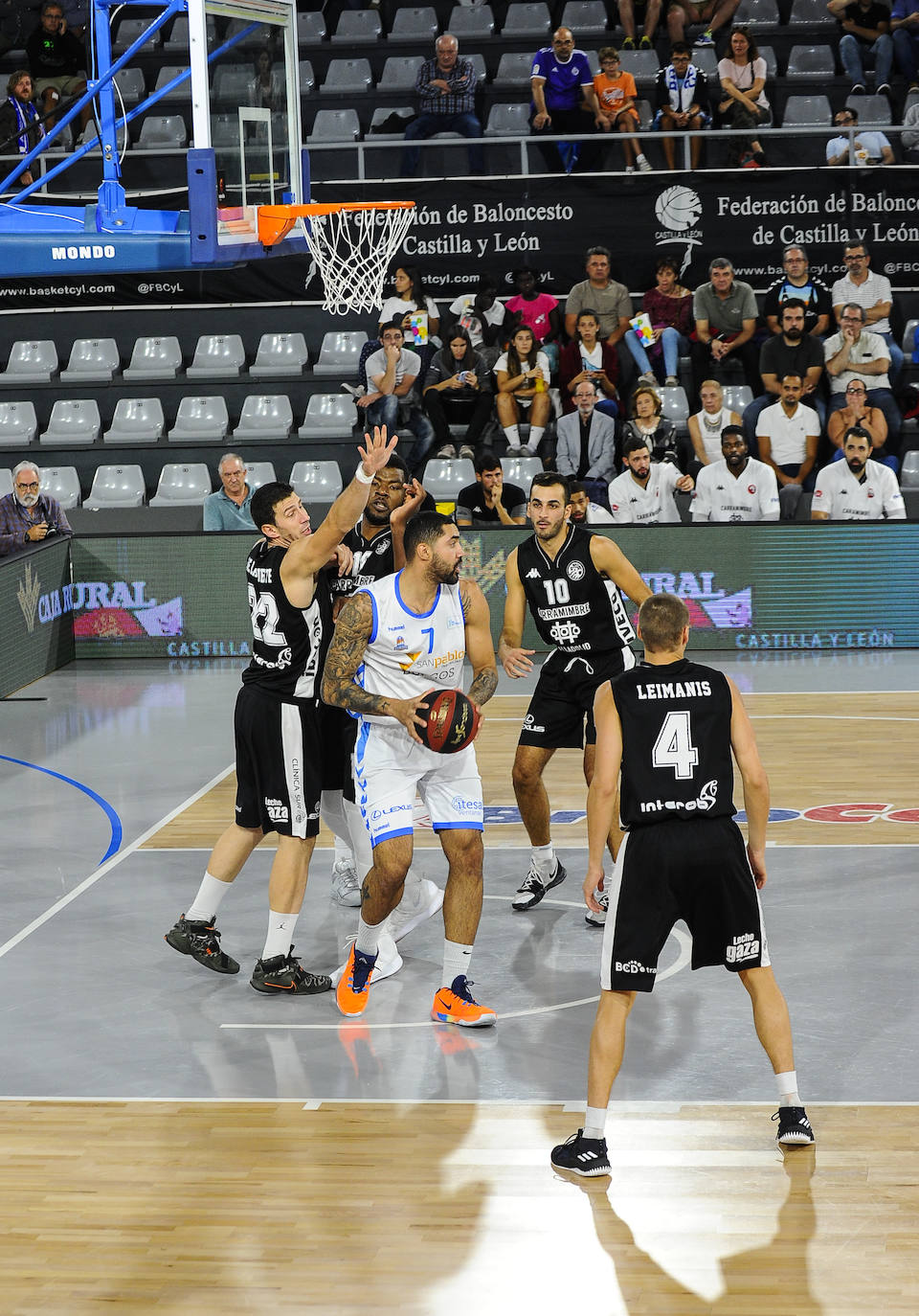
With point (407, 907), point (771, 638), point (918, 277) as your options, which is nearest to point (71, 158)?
point (407, 907)

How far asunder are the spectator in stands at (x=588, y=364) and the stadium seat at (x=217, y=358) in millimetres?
3727

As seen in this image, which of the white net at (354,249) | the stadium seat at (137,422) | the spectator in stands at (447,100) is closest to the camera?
the white net at (354,249)

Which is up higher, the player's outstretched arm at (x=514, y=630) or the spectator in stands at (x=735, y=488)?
the spectator in stands at (x=735, y=488)

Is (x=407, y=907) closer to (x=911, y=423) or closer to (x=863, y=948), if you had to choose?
(x=863, y=948)

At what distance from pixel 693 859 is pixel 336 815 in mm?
2846

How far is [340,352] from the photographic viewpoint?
17.9 m

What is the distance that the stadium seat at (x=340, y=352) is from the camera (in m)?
17.7

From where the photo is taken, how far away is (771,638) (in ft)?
46.6

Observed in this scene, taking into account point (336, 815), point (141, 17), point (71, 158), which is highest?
point (141, 17)

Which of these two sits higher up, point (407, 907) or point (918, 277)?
point (918, 277)

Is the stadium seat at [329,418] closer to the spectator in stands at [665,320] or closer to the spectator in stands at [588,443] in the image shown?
the spectator in stands at [588,443]

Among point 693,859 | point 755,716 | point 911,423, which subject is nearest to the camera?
point 693,859

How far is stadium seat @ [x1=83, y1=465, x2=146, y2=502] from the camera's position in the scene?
659 inches

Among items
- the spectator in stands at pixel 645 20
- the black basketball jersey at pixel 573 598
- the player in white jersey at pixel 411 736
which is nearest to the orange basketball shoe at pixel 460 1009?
the player in white jersey at pixel 411 736
